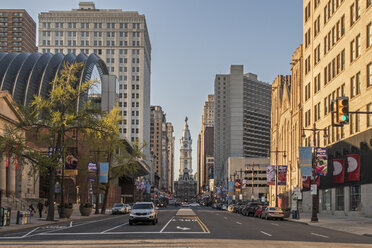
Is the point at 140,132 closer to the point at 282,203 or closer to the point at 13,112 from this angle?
the point at 282,203

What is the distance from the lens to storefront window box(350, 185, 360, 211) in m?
53.0

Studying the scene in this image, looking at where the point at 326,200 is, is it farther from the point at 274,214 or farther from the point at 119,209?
the point at 119,209

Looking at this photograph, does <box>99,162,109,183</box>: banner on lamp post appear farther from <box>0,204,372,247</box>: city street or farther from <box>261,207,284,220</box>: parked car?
<box>0,204,372,247</box>: city street

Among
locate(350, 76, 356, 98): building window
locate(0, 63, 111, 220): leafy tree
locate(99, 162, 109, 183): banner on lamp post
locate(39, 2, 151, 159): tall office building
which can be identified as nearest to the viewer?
locate(0, 63, 111, 220): leafy tree

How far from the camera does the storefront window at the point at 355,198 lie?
52969 millimetres

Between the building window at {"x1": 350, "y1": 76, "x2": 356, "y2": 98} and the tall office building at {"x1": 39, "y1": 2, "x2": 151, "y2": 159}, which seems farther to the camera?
the tall office building at {"x1": 39, "y1": 2, "x2": 151, "y2": 159}

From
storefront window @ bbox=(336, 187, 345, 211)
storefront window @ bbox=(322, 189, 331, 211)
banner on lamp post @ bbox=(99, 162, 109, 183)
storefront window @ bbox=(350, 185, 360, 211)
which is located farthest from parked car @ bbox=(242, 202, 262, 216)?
banner on lamp post @ bbox=(99, 162, 109, 183)

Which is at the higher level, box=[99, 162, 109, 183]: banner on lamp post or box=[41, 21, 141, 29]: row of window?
box=[41, 21, 141, 29]: row of window

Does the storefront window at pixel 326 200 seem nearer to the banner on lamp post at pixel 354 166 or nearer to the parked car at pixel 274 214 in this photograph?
the banner on lamp post at pixel 354 166

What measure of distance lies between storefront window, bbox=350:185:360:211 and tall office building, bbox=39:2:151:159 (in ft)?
457

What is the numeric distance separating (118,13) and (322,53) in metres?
139

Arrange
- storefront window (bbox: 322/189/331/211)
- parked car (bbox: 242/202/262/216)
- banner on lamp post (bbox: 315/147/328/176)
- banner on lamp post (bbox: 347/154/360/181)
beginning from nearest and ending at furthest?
banner on lamp post (bbox: 315/147/328/176) < banner on lamp post (bbox: 347/154/360/181) < parked car (bbox: 242/202/262/216) < storefront window (bbox: 322/189/331/211)

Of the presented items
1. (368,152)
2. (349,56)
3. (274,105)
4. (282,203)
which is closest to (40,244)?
(368,152)

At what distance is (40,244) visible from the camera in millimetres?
19562
